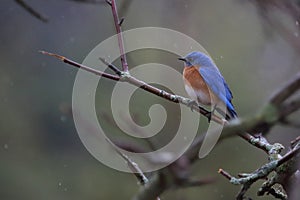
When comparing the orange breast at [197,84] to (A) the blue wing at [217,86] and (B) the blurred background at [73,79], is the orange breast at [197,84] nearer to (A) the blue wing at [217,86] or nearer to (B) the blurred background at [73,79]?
(A) the blue wing at [217,86]

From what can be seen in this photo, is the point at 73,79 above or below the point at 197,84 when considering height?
below

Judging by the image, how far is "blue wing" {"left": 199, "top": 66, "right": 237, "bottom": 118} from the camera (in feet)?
7.82

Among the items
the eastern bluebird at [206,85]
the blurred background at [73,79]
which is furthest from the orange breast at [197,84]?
the blurred background at [73,79]

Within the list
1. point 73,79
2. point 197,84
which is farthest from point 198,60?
point 73,79

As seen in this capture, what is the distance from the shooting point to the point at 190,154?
2.80 feet

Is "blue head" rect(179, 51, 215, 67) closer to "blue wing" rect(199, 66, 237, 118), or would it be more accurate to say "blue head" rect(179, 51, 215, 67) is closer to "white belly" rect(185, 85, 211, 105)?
"blue wing" rect(199, 66, 237, 118)

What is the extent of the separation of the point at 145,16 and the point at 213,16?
67cm

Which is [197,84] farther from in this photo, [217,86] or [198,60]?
[198,60]

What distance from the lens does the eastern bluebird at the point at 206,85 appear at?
7.81 feet

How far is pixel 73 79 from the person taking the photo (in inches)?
255

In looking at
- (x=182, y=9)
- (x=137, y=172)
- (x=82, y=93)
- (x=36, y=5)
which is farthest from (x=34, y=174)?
(x=137, y=172)

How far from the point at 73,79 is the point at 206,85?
13.4ft

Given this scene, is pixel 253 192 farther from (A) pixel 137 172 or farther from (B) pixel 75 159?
(A) pixel 137 172

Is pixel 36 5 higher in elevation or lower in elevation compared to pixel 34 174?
higher
